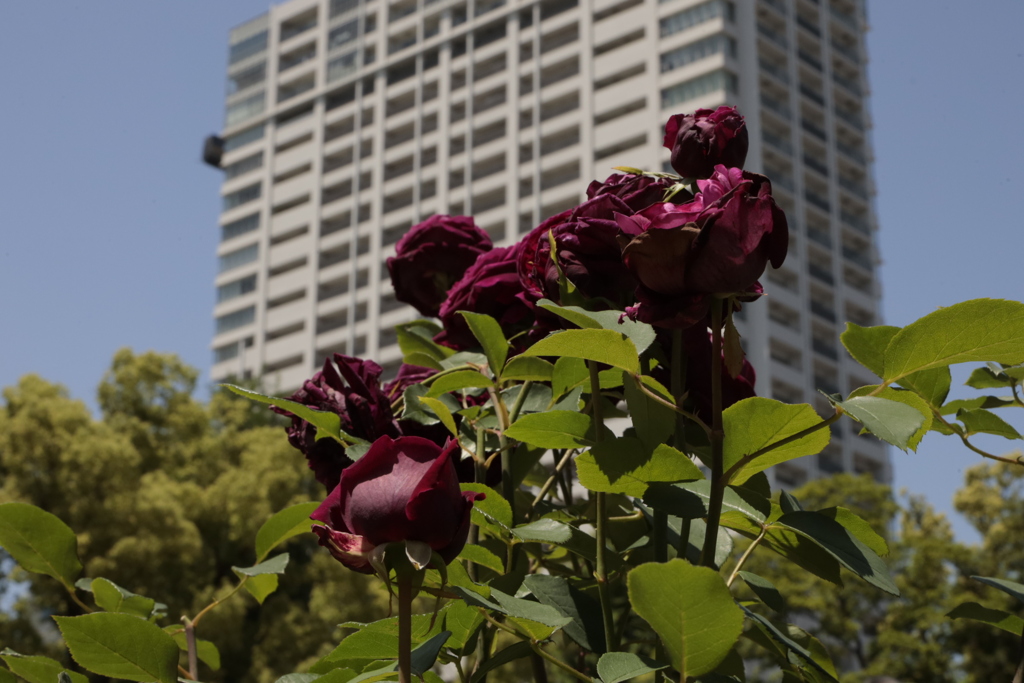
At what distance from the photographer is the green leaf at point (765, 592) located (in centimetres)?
65

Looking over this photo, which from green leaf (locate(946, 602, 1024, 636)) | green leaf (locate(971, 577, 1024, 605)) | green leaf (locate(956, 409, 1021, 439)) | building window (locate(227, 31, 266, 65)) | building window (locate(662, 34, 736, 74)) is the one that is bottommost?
green leaf (locate(946, 602, 1024, 636))

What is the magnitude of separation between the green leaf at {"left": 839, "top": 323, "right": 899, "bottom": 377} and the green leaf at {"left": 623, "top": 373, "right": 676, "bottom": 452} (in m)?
0.10

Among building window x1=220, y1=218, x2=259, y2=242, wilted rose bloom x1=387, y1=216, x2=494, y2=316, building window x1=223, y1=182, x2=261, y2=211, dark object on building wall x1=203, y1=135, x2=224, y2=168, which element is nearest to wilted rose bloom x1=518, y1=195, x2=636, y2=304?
wilted rose bloom x1=387, y1=216, x2=494, y2=316

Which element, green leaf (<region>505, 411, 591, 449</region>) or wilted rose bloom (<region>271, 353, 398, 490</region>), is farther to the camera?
wilted rose bloom (<region>271, 353, 398, 490</region>)

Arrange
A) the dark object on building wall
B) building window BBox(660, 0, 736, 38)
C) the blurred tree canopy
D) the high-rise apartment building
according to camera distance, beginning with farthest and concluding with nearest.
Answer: the dark object on building wall, the high-rise apartment building, building window BBox(660, 0, 736, 38), the blurred tree canopy

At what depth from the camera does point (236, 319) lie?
110 feet

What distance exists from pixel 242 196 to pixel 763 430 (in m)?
36.0

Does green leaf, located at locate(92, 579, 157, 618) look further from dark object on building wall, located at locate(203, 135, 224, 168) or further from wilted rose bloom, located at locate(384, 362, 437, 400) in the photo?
dark object on building wall, located at locate(203, 135, 224, 168)

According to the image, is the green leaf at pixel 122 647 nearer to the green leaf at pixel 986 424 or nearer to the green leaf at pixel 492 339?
the green leaf at pixel 492 339

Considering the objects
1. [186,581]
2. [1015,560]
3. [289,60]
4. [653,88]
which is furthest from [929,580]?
[289,60]

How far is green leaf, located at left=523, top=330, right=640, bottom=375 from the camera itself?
47 centimetres

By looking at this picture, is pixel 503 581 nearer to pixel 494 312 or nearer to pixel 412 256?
pixel 494 312

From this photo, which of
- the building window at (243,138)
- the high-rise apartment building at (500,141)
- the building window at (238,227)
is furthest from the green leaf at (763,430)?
the building window at (243,138)

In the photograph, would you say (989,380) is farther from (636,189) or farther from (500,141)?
(500,141)
